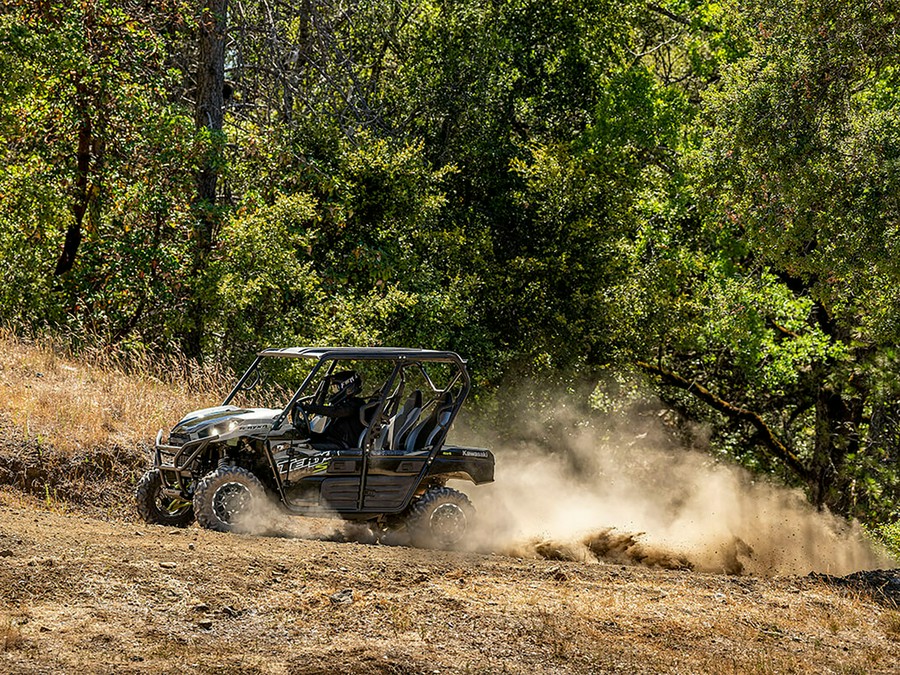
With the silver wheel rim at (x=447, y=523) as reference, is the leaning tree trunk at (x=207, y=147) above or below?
above

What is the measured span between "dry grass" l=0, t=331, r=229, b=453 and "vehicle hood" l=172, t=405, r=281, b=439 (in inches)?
94.2

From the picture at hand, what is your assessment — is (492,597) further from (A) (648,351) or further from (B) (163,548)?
(A) (648,351)

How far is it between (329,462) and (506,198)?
17.2 meters

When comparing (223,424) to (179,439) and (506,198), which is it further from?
(506,198)

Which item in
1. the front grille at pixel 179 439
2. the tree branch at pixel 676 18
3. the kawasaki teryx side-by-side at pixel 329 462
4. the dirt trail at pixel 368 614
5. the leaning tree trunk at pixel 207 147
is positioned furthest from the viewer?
the tree branch at pixel 676 18

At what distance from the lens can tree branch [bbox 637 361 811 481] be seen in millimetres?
26734

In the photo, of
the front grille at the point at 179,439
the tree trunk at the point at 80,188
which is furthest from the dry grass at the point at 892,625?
the tree trunk at the point at 80,188

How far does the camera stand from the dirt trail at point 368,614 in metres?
6.45

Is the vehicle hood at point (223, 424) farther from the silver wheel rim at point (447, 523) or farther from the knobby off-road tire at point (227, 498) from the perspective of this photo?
the silver wheel rim at point (447, 523)

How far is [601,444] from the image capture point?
26703mm

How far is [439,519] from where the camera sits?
11.0 metres

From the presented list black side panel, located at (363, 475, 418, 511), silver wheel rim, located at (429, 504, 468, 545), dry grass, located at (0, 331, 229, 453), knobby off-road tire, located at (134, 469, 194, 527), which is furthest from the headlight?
dry grass, located at (0, 331, 229, 453)

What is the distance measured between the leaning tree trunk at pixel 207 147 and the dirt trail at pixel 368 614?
10.8 meters

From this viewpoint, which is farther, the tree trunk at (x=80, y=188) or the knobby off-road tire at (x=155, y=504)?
the tree trunk at (x=80, y=188)
